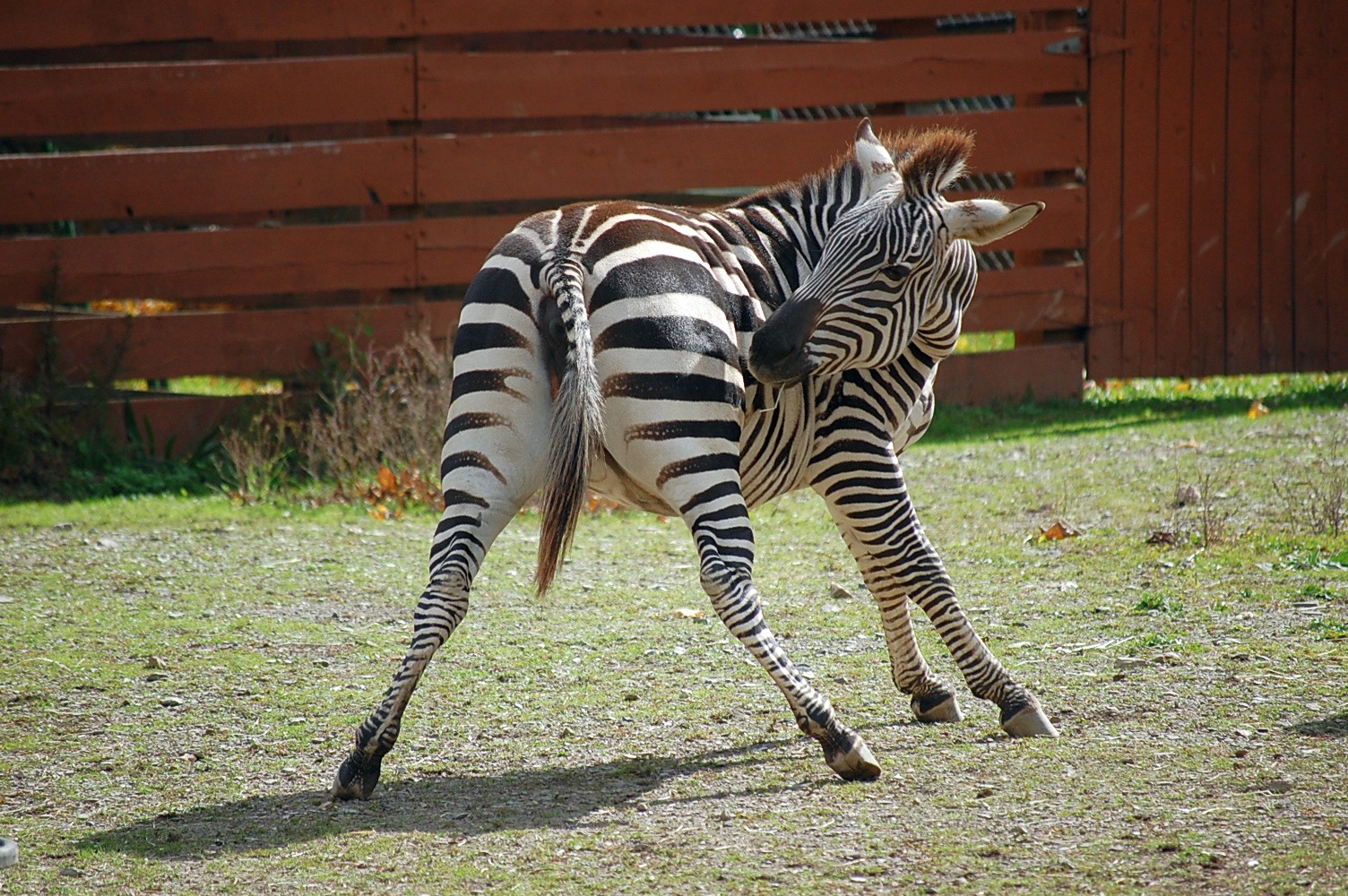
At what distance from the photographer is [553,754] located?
4.44 m

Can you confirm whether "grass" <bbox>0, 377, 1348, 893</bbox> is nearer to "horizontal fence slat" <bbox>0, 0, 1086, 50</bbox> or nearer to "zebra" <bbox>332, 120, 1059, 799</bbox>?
"zebra" <bbox>332, 120, 1059, 799</bbox>

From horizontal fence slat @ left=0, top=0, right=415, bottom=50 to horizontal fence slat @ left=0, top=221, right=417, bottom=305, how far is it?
53.5 inches

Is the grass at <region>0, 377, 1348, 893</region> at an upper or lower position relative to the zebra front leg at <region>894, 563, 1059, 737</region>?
lower

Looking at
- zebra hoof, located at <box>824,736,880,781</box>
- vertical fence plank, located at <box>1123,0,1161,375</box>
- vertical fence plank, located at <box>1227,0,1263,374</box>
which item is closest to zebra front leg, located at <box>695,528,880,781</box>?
zebra hoof, located at <box>824,736,880,781</box>

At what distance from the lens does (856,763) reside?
401cm

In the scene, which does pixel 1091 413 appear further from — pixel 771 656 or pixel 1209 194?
pixel 771 656

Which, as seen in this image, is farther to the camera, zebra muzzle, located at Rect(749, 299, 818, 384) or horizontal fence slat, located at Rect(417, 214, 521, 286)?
horizontal fence slat, located at Rect(417, 214, 521, 286)

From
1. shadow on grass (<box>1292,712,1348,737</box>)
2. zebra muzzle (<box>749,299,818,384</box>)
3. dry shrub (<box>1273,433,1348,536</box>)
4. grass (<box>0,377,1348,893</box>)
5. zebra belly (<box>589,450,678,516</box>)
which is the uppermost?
zebra muzzle (<box>749,299,818,384</box>)

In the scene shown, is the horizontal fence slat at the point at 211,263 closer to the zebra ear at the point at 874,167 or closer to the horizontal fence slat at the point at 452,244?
the horizontal fence slat at the point at 452,244

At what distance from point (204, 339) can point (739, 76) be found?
4392 millimetres

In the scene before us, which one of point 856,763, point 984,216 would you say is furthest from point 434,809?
point 984,216

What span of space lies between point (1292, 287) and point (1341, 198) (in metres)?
0.83

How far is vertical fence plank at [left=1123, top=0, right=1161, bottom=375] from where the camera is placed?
10844 mm

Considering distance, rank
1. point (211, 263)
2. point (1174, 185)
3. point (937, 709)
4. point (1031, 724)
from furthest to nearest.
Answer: point (1174, 185), point (211, 263), point (937, 709), point (1031, 724)
